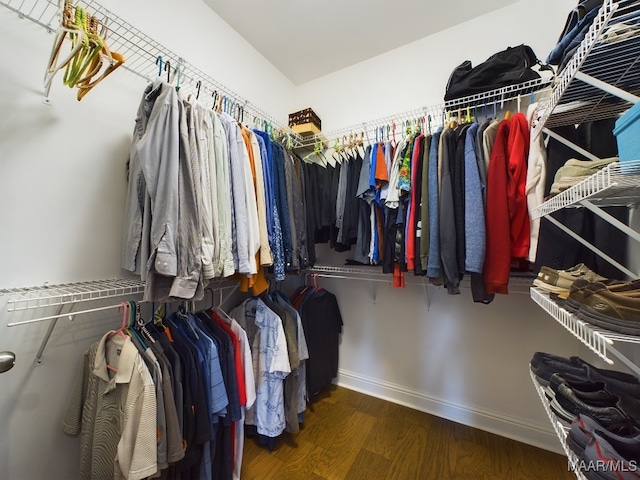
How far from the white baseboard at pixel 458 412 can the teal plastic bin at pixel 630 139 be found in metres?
1.70

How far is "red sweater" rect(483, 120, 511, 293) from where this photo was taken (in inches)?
43.4

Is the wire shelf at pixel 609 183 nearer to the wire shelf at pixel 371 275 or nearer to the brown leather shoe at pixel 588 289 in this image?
the brown leather shoe at pixel 588 289

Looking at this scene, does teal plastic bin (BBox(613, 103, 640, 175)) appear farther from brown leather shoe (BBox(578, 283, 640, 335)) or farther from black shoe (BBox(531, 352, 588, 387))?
black shoe (BBox(531, 352, 588, 387))

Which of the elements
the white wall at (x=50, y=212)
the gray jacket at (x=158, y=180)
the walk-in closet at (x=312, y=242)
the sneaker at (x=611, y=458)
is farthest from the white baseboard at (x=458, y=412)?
the gray jacket at (x=158, y=180)

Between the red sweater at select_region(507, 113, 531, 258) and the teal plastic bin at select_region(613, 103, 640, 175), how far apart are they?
53cm

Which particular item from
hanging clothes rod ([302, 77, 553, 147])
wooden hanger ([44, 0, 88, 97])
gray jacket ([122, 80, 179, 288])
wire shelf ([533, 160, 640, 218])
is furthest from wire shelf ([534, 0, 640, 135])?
wooden hanger ([44, 0, 88, 97])

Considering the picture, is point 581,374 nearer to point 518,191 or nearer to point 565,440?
point 565,440

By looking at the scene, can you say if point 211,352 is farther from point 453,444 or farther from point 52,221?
point 453,444

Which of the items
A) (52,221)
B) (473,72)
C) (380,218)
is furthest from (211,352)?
(473,72)

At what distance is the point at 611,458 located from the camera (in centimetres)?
52

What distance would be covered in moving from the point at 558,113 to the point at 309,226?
4.20ft

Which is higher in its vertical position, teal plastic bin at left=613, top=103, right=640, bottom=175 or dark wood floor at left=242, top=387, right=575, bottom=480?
teal plastic bin at left=613, top=103, right=640, bottom=175

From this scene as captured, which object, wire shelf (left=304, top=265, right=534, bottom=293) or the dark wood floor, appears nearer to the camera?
the dark wood floor

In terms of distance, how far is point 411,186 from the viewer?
1360 mm
